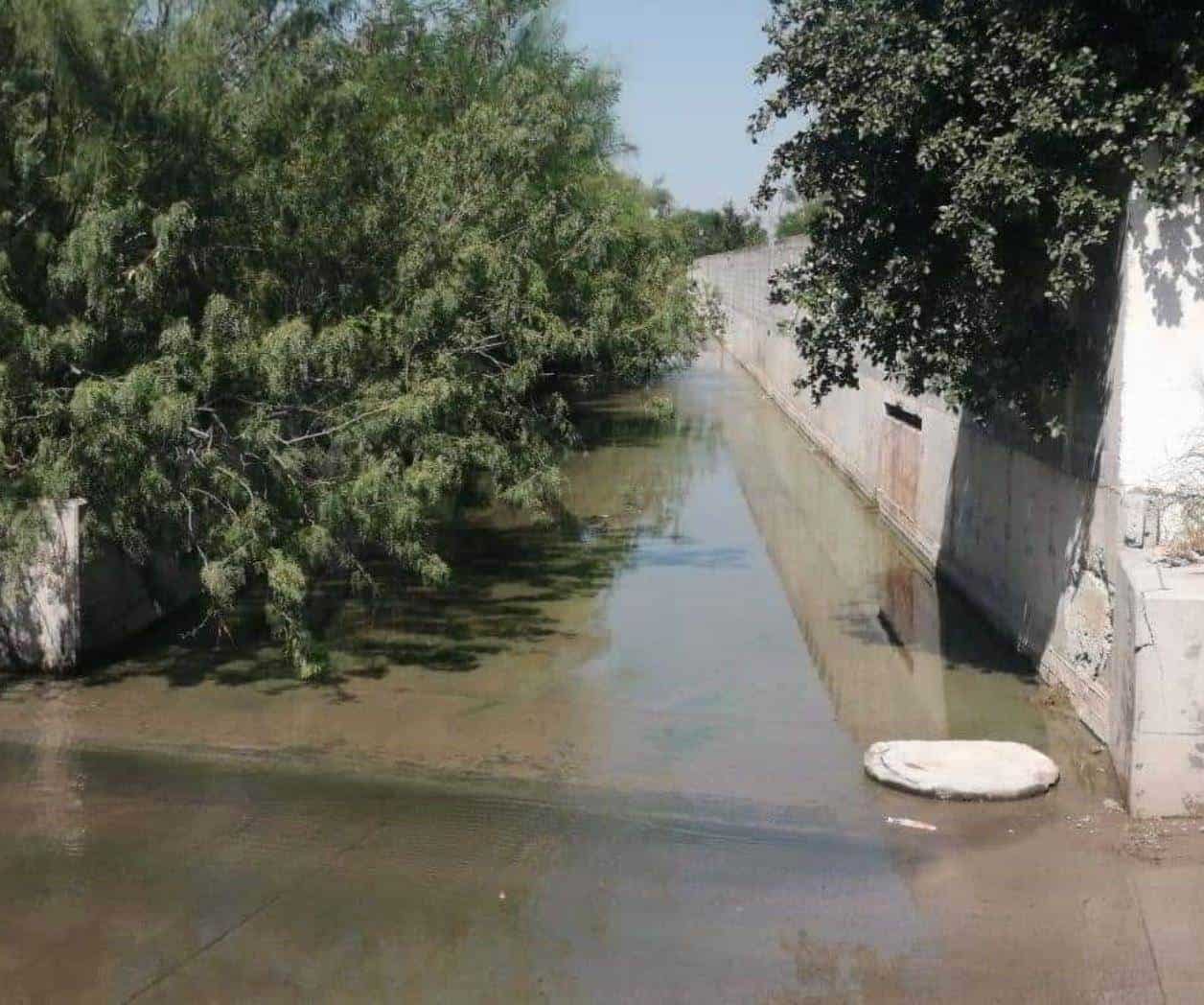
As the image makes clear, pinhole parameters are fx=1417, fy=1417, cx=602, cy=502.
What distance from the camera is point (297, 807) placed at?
29.2ft

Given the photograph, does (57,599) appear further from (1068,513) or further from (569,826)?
(1068,513)

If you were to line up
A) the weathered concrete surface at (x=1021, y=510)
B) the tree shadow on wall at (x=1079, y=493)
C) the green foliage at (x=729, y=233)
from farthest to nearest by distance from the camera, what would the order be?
the green foliage at (x=729, y=233)
the weathered concrete surface at (x=1021, y=510)
the tree shadow on wall at (x=1079, y=493)

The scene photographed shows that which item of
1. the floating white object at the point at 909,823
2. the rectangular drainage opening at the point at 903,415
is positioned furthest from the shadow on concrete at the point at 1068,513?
the rectangular drainage opening at the point at 903,415

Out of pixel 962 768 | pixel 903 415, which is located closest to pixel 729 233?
pixel 903 415

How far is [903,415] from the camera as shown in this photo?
1927 centimetres

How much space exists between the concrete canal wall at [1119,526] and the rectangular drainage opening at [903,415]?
2.24 meters

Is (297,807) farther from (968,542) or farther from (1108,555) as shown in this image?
(968,542)

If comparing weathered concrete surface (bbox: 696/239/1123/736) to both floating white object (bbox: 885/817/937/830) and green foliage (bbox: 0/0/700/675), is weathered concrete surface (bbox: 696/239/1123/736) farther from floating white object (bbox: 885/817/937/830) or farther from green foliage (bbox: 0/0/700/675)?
green foliage (bbox: 0/0/700/675)

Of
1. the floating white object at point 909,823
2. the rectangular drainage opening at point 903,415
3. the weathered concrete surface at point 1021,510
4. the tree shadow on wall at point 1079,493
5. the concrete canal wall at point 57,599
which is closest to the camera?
the floating white object at point 909,823

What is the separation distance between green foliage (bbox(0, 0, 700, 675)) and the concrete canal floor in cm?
137

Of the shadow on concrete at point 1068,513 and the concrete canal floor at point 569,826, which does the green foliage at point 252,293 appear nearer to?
the concrete canal floor at point 569,826

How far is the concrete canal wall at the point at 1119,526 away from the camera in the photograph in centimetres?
830

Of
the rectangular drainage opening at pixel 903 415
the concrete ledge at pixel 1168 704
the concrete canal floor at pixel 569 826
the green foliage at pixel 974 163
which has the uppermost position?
the green foliage at pixel 974 163

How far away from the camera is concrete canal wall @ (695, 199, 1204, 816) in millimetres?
8305
